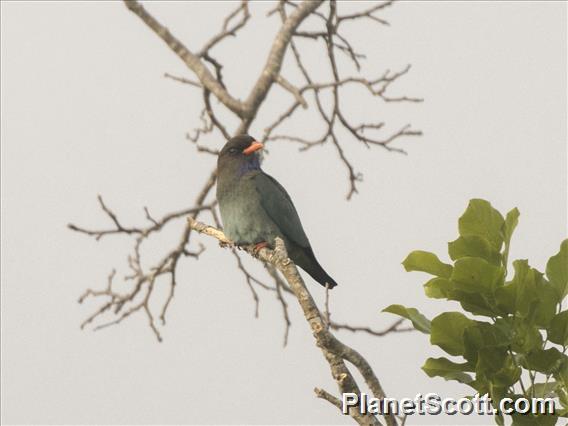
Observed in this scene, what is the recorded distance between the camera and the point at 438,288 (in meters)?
3.34

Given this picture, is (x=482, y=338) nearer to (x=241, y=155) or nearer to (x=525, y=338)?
(x=525, y=338)

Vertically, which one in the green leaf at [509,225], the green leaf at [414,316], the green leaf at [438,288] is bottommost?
the green leaf at [414,316]

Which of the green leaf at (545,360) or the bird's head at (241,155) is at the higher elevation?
the bird's head at (241,155)

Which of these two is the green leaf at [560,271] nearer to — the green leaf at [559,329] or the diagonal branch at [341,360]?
the green leaf at [559,329]

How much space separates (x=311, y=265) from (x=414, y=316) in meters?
3.92

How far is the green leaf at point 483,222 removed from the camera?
3348 millimetres

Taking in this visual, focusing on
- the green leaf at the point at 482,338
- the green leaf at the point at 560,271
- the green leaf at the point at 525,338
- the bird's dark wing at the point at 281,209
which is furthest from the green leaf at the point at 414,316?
the bird's dark wing at the point at 281,209

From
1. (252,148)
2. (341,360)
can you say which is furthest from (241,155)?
(341,360)

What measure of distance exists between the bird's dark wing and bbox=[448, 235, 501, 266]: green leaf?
12.4ft

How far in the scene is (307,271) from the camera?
24.1 feet

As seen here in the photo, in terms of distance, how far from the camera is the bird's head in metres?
7.39

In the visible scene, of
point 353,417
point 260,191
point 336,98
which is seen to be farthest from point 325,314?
point 336,98

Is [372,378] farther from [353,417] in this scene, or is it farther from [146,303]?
[146,303]

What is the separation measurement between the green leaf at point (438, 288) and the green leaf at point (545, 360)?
0.32 meters
